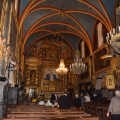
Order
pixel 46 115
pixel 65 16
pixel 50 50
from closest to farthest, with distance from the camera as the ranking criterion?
pixel 46 115 → pixel 65 16 → pixel 50 50

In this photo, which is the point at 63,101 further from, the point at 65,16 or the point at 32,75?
the point at 32,75

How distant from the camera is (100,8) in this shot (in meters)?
12.9

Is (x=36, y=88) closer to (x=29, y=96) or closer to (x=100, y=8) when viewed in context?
(x=29, y=96)

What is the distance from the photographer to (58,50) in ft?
73.7

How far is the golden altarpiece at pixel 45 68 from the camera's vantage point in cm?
2077

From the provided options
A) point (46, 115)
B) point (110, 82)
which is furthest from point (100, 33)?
point (46, 115)

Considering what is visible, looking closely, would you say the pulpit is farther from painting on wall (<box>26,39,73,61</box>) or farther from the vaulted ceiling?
painting on wall (<box>26,39,73,61</box>)

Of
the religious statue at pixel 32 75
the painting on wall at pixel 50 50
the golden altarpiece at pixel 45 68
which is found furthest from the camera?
the painting on wall at pixel 50 50

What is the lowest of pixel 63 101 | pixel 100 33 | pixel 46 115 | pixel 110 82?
pixel 46 115

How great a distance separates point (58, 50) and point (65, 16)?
23.3ft

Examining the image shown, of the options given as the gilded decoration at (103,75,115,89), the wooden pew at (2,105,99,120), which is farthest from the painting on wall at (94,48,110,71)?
the wooden pew at (2,105,99,120)

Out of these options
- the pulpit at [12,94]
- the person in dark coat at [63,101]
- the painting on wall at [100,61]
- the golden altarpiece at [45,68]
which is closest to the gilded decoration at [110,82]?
the painting on wall at [100,61]

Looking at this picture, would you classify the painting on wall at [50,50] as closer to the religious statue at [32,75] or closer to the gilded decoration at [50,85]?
the religious statue at [32,75]

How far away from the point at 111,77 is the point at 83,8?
647cm
